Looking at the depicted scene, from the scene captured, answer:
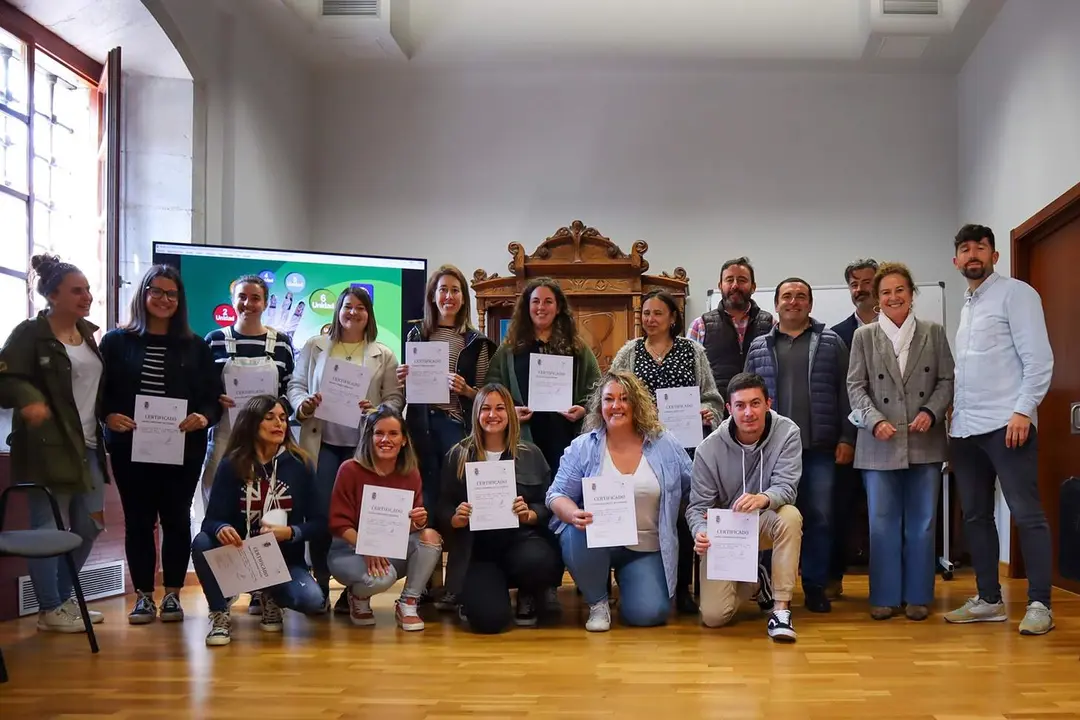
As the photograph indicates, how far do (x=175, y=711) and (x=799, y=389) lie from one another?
8.84 feet

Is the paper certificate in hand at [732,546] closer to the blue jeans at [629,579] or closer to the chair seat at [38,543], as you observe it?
the blue jeans at [629,579]

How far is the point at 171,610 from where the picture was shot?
3.74 meters

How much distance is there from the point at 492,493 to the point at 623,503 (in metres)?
0.50

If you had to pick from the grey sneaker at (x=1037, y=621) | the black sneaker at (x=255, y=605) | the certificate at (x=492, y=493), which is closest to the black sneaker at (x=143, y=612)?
the black sneaker at (x=255, y=605)

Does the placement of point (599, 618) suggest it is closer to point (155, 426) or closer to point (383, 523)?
point (383, 523)

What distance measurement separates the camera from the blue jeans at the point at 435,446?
3.96 metres

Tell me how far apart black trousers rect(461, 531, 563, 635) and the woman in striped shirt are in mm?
389

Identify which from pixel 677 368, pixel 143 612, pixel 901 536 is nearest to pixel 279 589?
pixel 143 612

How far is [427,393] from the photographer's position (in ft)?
12.8

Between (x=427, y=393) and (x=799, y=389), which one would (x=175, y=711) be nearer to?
(x=427, y=393)

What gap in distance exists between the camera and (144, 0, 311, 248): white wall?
5.29 m

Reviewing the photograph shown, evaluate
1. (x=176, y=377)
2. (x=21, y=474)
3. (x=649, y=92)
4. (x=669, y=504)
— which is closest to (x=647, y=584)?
(x=669, y=504)

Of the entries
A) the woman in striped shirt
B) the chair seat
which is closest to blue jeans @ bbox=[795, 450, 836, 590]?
the woman in striped shirt

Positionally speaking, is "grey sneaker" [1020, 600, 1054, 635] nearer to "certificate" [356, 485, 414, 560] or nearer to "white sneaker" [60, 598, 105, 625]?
"certificate" [356, 485, 414, 560]
